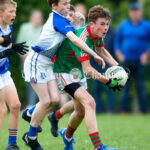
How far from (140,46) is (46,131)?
4.52 meters

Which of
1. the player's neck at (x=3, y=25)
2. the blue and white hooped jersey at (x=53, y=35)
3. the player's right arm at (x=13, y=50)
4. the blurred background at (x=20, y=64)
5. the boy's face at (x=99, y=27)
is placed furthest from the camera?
the blurred background at (x=20, y=64)

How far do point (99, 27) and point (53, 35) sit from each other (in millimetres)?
625

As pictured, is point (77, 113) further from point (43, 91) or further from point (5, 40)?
point (5, 40)

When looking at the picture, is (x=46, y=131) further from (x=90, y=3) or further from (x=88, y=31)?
(x=90, y=3)

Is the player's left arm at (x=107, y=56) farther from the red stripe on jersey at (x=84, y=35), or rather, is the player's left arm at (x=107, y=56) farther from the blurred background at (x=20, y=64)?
the blurred background at (x=20, y=64)

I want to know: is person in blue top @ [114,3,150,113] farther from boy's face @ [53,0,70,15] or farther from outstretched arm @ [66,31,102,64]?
outstretched arm @ [66,31,102,64]

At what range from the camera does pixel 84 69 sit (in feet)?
16.8

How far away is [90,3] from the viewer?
14.0 meters

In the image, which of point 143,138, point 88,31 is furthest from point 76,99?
point 143,138

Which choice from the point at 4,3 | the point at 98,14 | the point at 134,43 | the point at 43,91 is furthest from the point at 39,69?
the point at 134,43

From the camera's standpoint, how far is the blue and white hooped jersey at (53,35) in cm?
535

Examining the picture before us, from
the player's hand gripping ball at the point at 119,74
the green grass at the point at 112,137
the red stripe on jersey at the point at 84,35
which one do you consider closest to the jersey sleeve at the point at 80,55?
the red stripe on jersey at the point at 84,35

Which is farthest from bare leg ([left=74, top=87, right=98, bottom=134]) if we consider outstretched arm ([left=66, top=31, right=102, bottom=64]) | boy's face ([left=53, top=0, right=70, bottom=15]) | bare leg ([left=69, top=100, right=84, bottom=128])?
boy's face ([left=53, top=0, right=70, bottom=15])

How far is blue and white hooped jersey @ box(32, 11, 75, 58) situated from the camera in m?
5.35
